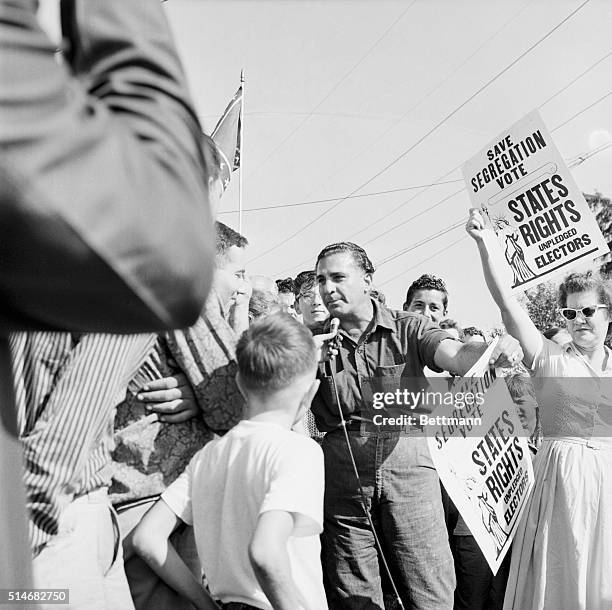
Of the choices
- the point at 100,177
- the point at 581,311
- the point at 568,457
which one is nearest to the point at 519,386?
the point at 581,311

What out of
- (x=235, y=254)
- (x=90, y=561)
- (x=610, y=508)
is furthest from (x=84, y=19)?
(x=610, y=508)

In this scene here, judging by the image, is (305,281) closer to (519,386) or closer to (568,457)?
(519,386)

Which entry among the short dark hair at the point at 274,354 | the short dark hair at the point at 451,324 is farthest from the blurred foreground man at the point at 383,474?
the short dark hair at the point at 451,324

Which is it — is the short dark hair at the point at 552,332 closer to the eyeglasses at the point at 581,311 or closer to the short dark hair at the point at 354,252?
the eyeglasses at the point at 581,311

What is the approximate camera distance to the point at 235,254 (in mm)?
2863

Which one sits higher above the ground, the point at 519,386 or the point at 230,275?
the point at 230,275

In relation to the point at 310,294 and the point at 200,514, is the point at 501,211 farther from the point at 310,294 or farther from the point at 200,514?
the point at 200,514

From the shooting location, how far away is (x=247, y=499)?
209 centimetres

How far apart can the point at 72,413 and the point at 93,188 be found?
3.35 ft

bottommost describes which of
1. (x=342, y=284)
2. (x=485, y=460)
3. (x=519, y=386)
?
(x=485, y=460)

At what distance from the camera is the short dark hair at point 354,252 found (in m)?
3.94

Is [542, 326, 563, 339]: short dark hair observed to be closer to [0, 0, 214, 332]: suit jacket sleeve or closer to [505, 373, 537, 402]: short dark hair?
[505, 373, 537, 402]: short dark hair

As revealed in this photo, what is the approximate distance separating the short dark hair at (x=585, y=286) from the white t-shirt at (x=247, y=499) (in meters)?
2.41

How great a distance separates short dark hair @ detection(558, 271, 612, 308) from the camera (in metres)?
4.04
